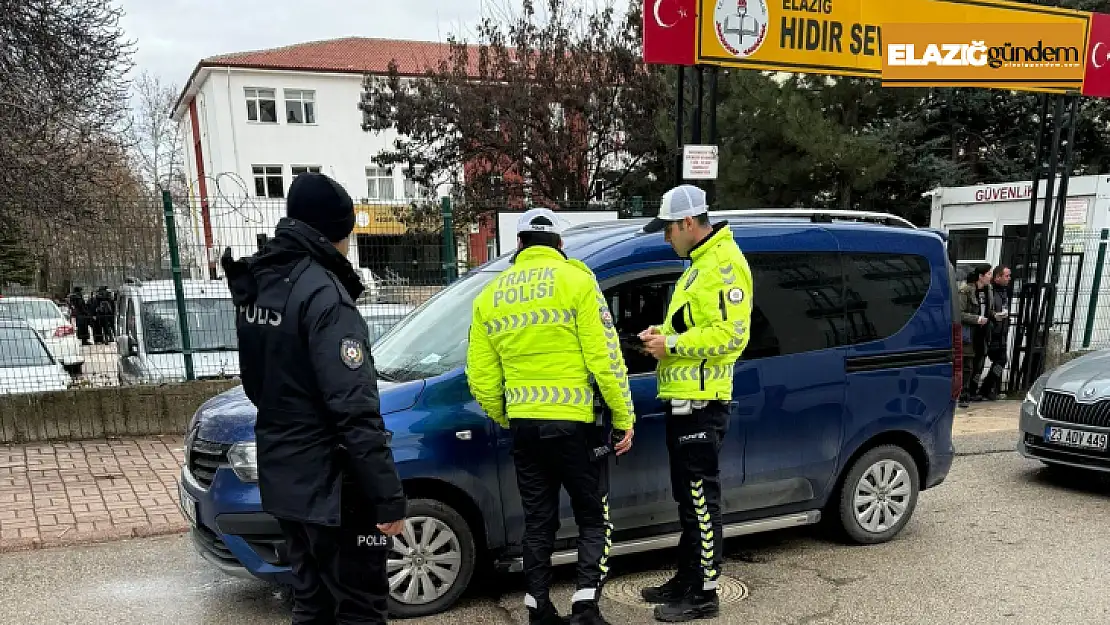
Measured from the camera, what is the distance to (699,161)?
6965 mm

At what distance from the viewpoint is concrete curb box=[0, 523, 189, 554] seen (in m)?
4.84

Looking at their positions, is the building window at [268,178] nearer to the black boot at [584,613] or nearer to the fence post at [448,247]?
the fence post at [448,247]

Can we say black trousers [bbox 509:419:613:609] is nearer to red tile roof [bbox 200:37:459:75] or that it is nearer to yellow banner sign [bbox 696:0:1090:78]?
yellow banner sign [bbox 696:0:1090:78]

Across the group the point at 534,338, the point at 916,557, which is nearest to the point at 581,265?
the point at 534,338

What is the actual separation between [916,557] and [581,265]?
2.99 m

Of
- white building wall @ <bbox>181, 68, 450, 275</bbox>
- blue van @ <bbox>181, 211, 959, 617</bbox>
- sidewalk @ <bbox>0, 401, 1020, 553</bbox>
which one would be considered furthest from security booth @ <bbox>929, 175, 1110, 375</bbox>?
white building wall @ <bbox>181, 68, 450, 275</bbox>

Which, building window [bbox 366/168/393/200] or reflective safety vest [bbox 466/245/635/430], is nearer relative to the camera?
reflective safety vest [bbox 466/245/635/430]

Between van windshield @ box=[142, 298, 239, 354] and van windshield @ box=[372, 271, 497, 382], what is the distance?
4.39 m

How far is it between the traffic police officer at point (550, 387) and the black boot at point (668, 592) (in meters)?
0.57

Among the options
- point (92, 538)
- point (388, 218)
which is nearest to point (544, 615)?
point (92, 538)

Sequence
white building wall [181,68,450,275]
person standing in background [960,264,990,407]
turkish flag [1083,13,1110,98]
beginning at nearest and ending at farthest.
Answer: turkish flag [1083,13,1110,98] → person standing in background [960,264,990,407] → white building wall [181,68,450,275]

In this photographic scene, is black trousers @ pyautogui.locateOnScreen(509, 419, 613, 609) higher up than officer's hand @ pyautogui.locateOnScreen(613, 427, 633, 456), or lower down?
lower down

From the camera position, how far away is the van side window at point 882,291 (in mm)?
4469

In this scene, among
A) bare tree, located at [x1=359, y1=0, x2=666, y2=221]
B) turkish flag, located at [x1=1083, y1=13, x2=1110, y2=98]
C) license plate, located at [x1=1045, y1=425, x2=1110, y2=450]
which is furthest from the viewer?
bare tree, located at [x1=359, y1=0, x2=666, y2=221]
